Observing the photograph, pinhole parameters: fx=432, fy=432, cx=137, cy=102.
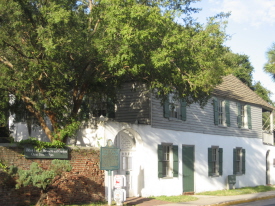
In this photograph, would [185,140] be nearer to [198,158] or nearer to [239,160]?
[198,158]

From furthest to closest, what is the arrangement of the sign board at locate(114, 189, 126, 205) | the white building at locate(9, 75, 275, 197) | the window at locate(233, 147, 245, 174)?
1. the window at locate(233, 147, 245, 174)
2. the white building at locate(9, 75, 275, 197)
3. the sign board at locate(114, 189, 126, 205)

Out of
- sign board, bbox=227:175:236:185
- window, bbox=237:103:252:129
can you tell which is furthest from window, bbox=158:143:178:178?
window, bbox=237:103:252:129

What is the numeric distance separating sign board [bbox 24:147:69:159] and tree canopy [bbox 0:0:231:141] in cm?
63

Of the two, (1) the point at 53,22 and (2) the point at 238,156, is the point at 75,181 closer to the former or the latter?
(1) the point at 53,22

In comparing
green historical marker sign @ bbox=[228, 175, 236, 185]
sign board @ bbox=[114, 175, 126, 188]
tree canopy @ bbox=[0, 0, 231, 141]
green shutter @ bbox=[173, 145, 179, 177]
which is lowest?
green historical marker sign @ bbox=[228, 175, 236, 185]

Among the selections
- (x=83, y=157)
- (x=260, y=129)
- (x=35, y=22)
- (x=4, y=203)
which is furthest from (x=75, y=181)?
(x=260, y=129)

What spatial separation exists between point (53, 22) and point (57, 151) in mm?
4397

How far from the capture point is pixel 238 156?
25.7 m

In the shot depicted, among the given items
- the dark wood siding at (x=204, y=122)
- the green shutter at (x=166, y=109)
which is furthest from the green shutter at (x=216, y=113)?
the green shutter at (x=166, y=109)

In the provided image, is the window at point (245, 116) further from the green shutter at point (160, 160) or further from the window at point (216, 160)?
the green shutter at point (160, 160)

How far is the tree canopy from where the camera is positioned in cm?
1300

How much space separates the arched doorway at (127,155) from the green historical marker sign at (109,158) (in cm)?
236

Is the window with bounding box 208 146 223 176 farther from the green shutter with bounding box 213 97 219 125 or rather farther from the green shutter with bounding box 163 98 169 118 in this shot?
the green shutter with bounding box 163 98 169 118

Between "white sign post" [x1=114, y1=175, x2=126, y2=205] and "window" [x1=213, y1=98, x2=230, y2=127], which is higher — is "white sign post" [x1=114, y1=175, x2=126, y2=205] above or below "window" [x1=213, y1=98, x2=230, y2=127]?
below
